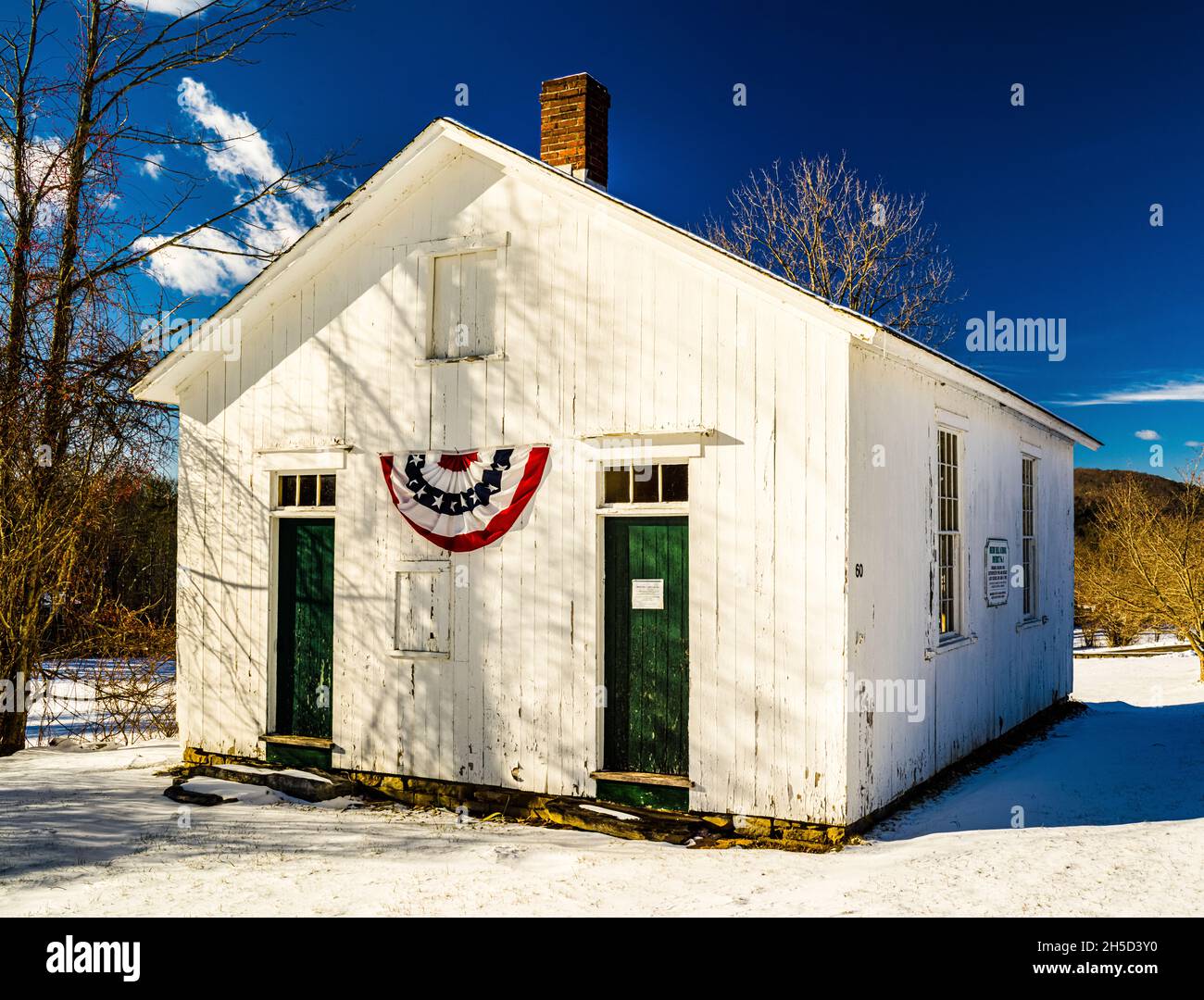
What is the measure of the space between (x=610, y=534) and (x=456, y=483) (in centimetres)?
155

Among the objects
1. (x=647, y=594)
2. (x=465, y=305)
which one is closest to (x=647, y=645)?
(x=647, y=594)

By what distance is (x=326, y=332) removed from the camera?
377 inches

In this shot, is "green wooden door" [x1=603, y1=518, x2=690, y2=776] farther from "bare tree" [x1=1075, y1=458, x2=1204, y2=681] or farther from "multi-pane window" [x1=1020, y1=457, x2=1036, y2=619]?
"bare tree" [x1=1075, y1=458, x2=1204, y2=681]

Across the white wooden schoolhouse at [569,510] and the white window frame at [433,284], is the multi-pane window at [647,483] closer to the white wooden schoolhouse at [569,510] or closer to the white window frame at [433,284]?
the white wooden schoolhouse at [569,510]

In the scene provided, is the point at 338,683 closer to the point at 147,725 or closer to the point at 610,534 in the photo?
the point at 610,534

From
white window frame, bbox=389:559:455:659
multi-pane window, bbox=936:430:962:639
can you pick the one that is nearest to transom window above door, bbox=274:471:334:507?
white window frame, bbox=389:559:455:659

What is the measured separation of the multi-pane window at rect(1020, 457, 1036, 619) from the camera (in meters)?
12.8

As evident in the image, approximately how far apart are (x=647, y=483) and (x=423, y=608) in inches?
96.5

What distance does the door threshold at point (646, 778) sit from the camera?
25.4ft

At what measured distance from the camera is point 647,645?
26.5ft

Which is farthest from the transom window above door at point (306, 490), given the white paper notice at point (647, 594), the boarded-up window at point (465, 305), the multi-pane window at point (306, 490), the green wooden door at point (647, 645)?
the white paper notice at point (647, 594)

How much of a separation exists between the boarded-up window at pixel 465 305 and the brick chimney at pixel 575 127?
1.60 meters

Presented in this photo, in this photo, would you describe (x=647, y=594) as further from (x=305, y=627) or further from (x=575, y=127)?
(x=575, y=127)

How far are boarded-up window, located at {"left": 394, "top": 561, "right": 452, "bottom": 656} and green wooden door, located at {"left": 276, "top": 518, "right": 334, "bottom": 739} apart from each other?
36.5 inches
